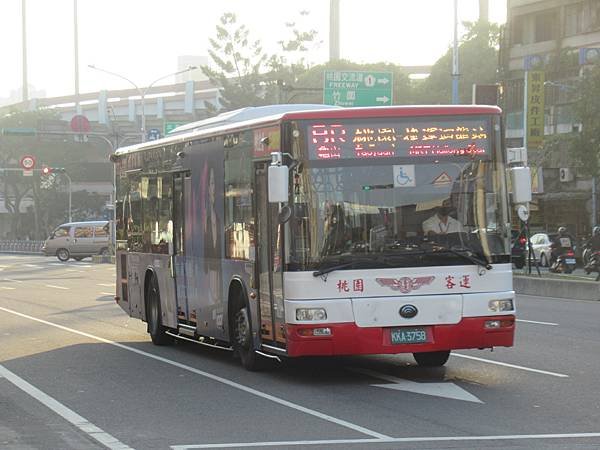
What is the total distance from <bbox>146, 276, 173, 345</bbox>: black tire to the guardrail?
69673 mm

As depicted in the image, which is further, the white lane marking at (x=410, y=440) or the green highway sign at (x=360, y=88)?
the green highway sign at (x=360, y=88)

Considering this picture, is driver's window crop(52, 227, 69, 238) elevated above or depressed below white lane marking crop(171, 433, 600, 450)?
above

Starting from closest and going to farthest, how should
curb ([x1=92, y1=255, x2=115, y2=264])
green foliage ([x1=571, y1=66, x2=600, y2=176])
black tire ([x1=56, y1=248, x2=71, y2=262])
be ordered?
1. green foliage ([x1=571, y1=66, x2=600, y2=176])
2. curb ([x1=92, y1=255, x2=115, y2=264])
3. black tire ([x1=56, y1=248, x2=71, y2=262])

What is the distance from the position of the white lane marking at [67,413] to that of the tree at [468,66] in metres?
→ 67.7

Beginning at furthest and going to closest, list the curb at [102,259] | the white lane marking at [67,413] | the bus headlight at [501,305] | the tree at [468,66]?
the tree at [468,66]
the curb at [102,259]
the bus headlight at [501,305]
the white lane marking at [67,413]

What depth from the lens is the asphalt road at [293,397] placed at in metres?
9.43

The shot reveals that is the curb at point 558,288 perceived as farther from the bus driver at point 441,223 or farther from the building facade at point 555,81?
the building facade at point 555,81

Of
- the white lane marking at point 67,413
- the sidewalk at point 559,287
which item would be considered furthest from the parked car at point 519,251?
the white lane marking at point 67,413

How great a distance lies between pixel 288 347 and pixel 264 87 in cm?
8015

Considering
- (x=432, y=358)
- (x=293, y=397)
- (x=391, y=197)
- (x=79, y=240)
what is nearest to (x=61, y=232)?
(x=79, y=240)

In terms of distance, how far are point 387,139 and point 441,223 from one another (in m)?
0.98

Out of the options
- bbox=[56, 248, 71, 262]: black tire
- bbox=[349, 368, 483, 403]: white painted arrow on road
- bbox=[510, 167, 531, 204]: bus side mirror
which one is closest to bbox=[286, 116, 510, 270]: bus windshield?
bbox=[510, 167, 531, 204]: bus side mirror

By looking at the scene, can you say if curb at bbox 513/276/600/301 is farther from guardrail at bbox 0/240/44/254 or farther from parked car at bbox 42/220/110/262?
guardrail at bbox 0/240/44/254

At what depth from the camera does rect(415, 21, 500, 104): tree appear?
8062 cm
